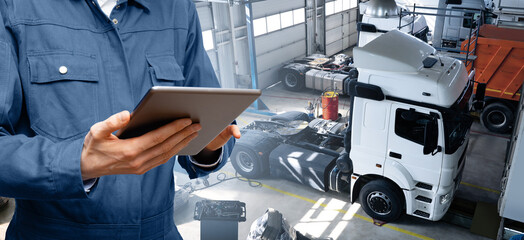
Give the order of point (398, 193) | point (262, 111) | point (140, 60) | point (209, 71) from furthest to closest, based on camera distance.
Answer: point (262, 111) < point (398, 193) < point (209, 71) < point (140, 60)

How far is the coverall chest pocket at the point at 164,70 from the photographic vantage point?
1.62m

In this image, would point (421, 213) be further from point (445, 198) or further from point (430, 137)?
point (430, 137)

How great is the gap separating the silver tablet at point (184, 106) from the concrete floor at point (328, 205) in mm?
6069

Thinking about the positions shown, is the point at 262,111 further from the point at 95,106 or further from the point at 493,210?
the point at 95,106

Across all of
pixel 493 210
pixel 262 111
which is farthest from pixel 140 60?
pixel 262 111

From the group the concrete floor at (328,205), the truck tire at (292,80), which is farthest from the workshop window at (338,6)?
the concrete floor at (328,205)

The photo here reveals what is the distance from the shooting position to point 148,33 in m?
1.64

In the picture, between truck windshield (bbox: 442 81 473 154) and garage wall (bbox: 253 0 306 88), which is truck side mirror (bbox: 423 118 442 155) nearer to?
truck windshield (bbox: 442 81 473 154)

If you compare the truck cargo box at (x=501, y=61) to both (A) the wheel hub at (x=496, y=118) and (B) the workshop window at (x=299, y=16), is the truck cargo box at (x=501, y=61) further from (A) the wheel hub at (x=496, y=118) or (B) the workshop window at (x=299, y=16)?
(B) the workshop window at (x=299, y=16)

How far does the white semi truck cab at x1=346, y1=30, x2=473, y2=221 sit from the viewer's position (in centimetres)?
616

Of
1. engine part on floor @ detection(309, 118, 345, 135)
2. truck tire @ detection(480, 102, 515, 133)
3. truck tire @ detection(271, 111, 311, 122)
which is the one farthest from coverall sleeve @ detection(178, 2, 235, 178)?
truck tire @ detection(480, 102, 515, 133)

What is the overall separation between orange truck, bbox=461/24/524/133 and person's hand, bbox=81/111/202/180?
35.4ft

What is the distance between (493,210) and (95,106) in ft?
27.4

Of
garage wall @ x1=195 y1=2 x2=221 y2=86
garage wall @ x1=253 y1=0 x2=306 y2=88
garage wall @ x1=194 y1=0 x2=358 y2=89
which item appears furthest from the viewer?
garage wall @ x1=253 y1=0 x2=306 y2=88
